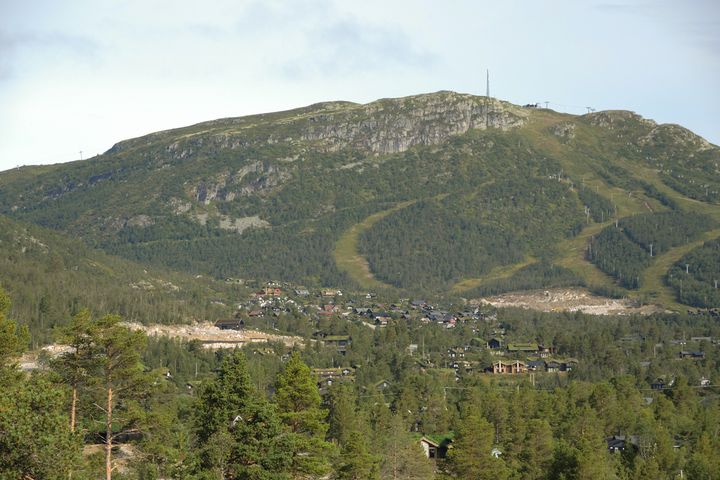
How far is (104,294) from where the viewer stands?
6865 inches

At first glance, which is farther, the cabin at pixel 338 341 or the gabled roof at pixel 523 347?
the gabled roof at pixel 523 347

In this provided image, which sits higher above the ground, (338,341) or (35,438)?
(35,438)

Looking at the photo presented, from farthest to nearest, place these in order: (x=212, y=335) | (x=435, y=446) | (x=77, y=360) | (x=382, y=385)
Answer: (x=212, y=335)
(x=382, y=385)
(x=435, y=446)
(x=77, y=360)

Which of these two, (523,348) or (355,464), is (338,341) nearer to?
(523,348)

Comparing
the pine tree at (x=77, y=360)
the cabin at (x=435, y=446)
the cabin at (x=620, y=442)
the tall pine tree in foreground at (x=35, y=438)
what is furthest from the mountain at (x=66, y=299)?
the tall pine tree in foreground at (x=35, y=438)

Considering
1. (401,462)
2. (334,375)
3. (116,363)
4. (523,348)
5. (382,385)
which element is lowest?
(523,348)

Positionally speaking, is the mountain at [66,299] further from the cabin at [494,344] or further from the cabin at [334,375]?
the cabin at [494,344]

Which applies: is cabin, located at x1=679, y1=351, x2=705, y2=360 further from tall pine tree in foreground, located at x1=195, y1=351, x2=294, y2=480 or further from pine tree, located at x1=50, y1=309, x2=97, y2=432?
pine tree, located at x1=50, y1=309, x2=97, y2=432

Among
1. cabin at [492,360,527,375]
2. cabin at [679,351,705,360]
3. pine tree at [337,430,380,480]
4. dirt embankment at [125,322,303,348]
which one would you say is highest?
pine tree at [337,430,380,480]

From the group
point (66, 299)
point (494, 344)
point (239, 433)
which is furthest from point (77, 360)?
point (494, 344)

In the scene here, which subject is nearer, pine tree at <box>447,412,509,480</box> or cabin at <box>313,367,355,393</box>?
pine tree at <box>447,412,509,480</box>

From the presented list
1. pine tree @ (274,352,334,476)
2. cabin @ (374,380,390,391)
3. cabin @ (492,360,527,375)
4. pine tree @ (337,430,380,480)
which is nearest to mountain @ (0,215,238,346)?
cabin @ (374,380,390,391)

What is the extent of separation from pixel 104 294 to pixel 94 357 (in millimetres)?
125882

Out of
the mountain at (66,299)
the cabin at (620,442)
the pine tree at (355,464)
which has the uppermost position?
the mountain at (66,299)
